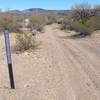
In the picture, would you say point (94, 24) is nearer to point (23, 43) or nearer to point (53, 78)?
point (23, 43)

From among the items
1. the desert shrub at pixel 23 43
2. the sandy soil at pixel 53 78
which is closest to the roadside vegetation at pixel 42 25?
the desert shrub at pixel 23 43

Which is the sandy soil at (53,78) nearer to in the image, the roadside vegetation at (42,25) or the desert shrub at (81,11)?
the roadside vegetation at (42,25)

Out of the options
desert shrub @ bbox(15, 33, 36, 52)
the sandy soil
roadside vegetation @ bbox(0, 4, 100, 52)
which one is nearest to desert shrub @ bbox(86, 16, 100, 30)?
roadside vegetation @ bbox(0, 4, 100, 52)

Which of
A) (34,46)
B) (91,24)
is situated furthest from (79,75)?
(91,24)

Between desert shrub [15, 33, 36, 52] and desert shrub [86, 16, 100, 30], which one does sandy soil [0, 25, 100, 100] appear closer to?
desert shrub [15, 33, 36, 52]

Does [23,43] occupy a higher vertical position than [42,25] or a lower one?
higher

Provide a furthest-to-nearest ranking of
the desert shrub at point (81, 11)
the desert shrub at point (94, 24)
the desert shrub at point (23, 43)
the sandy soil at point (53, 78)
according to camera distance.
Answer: the desert shrub at point (81, 11), the desert shrub at point (94, 24), the desert shrub at point (23, 43), the sandy soil at point (53, 78)

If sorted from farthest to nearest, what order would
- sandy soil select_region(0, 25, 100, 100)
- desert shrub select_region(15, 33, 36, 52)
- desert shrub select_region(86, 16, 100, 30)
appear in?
1. desert shrub select_region(86, 16, 100, 30)
2. desert shrub select_region(15, 33, 36, 52)
3. sandy soil select_region(0, 25, 100, 100)

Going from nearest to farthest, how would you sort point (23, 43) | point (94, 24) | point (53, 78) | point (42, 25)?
point (53, 78)
point (23, 43)
point (94, 24)
point (42, 25)

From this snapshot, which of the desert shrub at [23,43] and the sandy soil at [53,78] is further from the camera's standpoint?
the desert shrub at [23,43]

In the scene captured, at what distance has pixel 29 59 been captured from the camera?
16.3 meters

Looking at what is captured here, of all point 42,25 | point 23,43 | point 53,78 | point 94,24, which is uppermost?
point 53,78

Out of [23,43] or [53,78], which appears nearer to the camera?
[53,78]

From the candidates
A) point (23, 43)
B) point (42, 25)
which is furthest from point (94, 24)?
point (42, 25)
